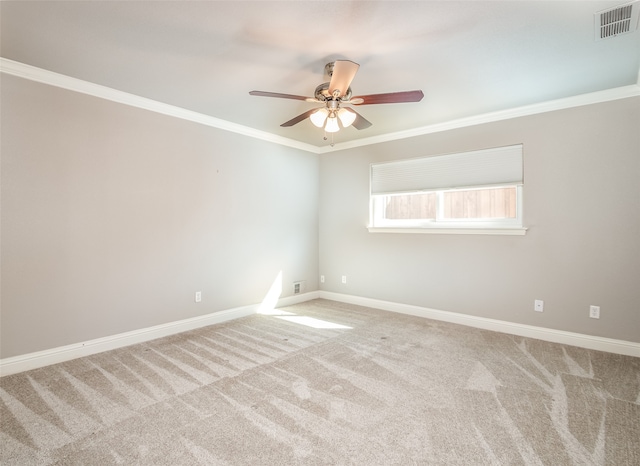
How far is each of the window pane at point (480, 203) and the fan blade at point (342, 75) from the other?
2.31 m

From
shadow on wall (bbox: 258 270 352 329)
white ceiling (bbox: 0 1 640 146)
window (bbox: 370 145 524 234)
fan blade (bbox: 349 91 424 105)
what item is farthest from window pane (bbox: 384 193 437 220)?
fan blade (bbox: 349 91 424 105)

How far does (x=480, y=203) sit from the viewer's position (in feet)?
12.9

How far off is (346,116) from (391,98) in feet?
1.59

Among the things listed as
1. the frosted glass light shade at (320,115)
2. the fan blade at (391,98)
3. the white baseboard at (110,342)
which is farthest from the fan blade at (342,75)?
the white baseboard at (110,342)

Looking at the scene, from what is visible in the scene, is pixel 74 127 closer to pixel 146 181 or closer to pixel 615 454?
pixel 146 181

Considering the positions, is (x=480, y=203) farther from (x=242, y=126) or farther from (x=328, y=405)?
(x=242, y=126)

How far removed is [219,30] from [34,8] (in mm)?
1097

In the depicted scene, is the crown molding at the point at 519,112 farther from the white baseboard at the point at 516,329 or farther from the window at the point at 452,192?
the white baseboard at the point at 516,329

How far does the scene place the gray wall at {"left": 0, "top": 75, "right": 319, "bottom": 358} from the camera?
265 cm

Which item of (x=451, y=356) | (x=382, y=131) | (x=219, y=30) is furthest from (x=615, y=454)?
(x=382, y=131)

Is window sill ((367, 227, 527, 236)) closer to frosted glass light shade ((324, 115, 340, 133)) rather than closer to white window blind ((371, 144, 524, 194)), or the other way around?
white window blind ((371, 144, 524, 194))

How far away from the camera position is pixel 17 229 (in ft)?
8.62

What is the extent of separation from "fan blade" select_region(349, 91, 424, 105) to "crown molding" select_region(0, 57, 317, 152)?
211cm

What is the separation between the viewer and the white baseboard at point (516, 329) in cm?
304
